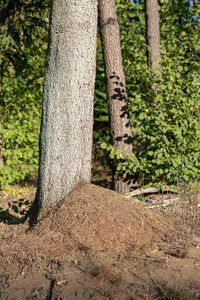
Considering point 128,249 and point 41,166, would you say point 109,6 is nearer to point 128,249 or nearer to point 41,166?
point 41,166

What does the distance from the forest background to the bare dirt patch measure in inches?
69.6

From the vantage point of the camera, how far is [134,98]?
20.9 ft

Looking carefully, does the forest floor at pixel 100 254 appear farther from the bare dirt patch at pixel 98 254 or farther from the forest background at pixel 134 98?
the forest background at pixel 134 98

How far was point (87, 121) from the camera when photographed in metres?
3.70

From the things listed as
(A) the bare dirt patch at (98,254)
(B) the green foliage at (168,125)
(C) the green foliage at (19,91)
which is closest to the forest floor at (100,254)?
(A) the bare dirt patch at (98,254)

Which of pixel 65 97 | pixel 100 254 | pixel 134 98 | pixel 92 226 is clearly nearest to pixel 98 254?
pixel 100 254

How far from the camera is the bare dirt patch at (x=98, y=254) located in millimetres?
2465

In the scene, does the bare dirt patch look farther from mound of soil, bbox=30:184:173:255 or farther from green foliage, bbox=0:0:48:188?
green foliage, bbox=0:0:48:188

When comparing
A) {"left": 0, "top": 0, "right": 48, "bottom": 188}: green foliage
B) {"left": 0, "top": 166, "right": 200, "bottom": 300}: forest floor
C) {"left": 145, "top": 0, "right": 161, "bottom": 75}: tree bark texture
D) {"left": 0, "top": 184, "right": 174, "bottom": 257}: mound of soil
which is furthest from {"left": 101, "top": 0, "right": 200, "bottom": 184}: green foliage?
{"left": 0, "top": 0, "right": 48, "bottom": 188}: green foliage

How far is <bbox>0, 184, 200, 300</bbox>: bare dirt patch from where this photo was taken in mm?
2465

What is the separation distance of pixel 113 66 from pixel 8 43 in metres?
2.83

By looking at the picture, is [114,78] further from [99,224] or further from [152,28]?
[99,224]

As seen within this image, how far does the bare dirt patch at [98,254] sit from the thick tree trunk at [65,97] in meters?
0.29

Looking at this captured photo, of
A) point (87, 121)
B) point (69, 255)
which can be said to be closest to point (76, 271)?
point (69, 255)
